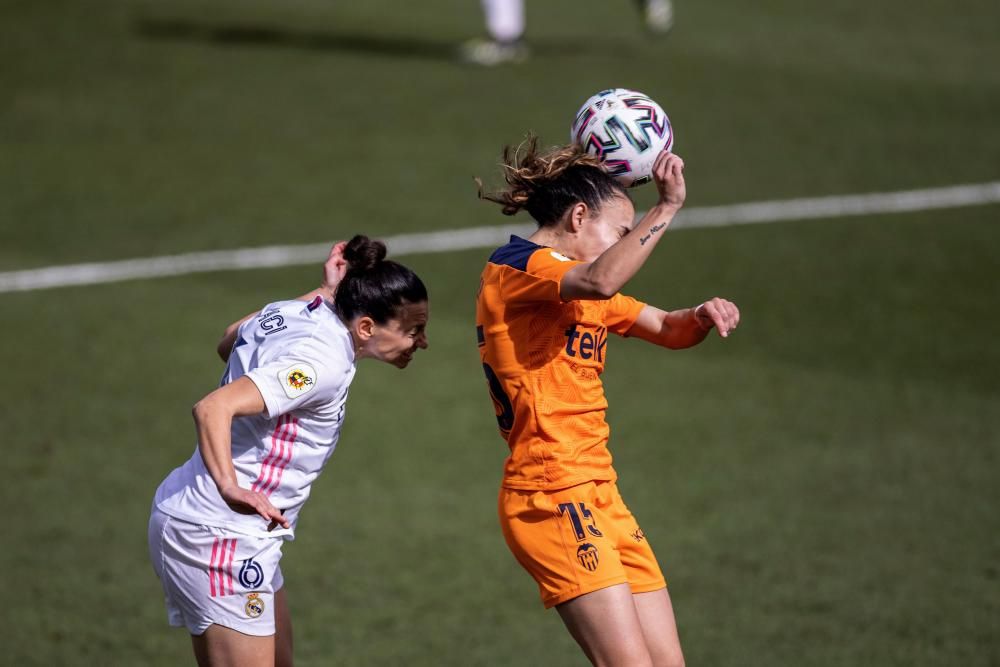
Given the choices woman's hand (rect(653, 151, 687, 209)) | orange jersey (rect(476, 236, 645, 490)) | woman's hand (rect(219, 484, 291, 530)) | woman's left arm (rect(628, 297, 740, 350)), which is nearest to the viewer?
woman's hand (rect(219, 484, 291, 530))

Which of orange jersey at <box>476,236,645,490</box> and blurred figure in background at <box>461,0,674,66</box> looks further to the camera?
blurred figure in background at <box>461,0,674,66</box>

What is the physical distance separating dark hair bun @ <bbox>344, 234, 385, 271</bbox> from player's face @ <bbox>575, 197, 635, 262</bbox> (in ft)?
2.43

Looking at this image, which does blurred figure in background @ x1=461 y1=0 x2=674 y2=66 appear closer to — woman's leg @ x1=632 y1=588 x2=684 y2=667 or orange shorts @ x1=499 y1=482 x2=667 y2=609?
orange shorts @ x1=499 y1=482 x2=667 y2=609

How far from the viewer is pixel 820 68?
661 inches

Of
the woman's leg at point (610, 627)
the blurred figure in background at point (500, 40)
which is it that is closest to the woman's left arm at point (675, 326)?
the woman's leg at point (610, 627)

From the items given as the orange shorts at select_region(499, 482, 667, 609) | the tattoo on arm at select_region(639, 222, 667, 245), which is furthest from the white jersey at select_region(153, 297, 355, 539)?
the tattoo on arm at select_region(639, 222, 667, 245)

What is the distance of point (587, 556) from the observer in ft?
15.6

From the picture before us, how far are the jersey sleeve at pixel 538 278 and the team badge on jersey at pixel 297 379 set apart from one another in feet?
2.65

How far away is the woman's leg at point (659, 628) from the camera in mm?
4895

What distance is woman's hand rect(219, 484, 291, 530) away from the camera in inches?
165

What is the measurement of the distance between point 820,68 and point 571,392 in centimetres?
1295

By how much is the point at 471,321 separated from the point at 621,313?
559 cm

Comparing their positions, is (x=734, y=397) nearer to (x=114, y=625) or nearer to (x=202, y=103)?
(x=114, y=625)

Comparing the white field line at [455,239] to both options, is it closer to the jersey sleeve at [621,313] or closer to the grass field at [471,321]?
the grass field at [471,321]
